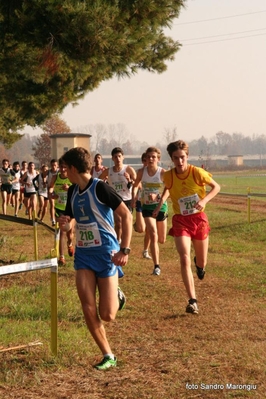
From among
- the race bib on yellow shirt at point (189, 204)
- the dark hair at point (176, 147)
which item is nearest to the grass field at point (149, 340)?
the race bib on yellow shirt at point (189, 204)

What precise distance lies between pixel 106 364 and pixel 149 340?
1160 mm

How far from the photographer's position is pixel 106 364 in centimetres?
584

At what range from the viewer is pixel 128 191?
12.5 meters

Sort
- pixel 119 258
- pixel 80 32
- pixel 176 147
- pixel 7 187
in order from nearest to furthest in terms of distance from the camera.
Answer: pixel 119 258
pixel 176 147
pixel 80 32
pixel 7 187

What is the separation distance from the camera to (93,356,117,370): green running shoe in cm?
581

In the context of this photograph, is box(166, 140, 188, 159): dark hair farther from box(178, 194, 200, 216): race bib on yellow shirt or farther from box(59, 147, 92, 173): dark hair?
box(59, 147, 92, 173): dark hair

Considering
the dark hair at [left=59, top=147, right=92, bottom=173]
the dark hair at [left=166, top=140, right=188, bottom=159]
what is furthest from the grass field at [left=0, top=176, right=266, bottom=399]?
the dark hair at [left=166, top=140, right=188, bottom=159]

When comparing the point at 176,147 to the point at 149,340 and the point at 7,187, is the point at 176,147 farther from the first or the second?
the point at 7,187

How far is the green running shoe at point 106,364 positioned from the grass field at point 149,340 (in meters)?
0.06

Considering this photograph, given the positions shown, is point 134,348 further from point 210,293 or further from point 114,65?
point 114,65

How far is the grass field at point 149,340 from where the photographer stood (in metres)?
5.39

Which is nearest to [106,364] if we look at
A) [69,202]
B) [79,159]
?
[69,202]

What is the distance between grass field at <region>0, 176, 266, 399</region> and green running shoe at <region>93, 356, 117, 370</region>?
0.06 meters

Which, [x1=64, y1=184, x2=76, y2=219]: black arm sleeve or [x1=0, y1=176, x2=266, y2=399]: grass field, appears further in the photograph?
[x1=64, y1=184, x2=76, y2=219]: black arm sleeve
